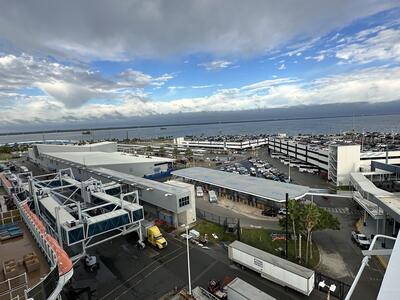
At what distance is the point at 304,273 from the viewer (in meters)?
19.2

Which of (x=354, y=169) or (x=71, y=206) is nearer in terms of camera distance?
(x=71, y=206)

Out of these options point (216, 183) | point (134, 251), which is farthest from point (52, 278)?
point (216, 183)

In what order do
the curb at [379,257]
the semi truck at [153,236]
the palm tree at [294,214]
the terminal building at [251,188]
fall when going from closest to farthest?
the curb at [379,257]
the palm tree at [294,214]
the semi truck at [153,236]
the terminal building at [251,188]

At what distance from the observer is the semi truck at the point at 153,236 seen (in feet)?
90.8

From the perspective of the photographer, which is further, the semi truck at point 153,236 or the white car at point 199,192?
the white car at point 199,192

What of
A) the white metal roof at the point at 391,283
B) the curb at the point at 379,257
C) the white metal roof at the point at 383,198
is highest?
the white metal roof at the point at 391,283

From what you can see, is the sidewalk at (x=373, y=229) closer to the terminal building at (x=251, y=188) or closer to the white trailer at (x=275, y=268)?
the terminal building at (x=251, y=188)

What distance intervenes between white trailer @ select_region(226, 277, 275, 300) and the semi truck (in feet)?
35.5

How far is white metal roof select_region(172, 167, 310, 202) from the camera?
3647 cm

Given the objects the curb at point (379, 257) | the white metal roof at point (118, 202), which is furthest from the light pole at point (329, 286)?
the white metal roof at point (118, 202)

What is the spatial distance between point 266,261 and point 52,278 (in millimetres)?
16039

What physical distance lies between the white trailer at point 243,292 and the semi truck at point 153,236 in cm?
1082

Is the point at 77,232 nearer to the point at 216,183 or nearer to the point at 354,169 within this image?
the point at 216,183

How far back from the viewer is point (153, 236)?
28.2m
